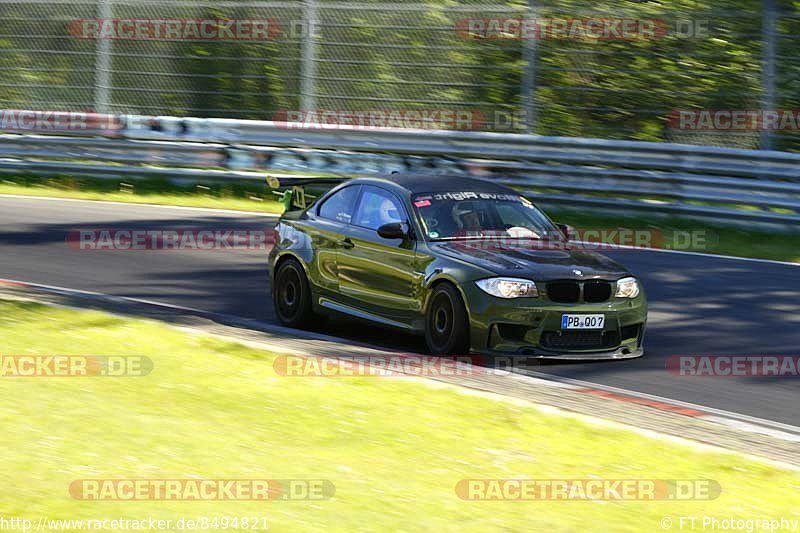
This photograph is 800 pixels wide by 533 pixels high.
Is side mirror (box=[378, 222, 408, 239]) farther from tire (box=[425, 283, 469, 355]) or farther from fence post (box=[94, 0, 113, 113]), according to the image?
fence post (box=[94, 0, 113, 113])

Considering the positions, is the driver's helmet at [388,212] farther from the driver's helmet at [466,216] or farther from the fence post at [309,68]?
the fence post at [309,68]

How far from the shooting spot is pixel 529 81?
65.2 ft

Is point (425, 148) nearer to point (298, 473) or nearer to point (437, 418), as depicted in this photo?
point (437, 418)

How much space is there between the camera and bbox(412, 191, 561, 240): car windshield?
1084cm

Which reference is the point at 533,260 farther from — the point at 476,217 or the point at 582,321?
the point at 476,217

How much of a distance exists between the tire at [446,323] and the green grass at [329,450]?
115 cm

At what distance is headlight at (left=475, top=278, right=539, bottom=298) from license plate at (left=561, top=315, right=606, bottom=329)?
317 mm

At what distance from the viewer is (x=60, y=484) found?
5.99m

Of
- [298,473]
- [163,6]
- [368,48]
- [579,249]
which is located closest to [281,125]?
[368,48]

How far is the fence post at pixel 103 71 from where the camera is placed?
22.5 metres

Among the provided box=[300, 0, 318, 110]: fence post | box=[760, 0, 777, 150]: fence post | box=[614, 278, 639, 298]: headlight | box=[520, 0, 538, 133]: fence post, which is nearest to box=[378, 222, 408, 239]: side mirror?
box=[614, 278, 639, 298]: headlight

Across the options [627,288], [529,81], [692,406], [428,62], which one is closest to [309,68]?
[428,62]

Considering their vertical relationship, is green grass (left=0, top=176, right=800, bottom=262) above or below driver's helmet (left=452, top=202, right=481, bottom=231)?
below

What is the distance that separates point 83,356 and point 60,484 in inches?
127
